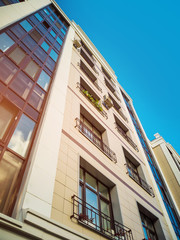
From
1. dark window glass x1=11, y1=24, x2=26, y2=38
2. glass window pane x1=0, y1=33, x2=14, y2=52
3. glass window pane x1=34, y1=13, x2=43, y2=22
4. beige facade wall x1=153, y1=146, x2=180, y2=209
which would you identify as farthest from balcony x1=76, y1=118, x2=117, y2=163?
beige facade wall x1=153, y1=146, x2=180, y2=209

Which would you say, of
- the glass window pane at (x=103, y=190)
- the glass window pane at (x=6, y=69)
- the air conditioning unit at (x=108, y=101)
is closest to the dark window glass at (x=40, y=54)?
the glass window pane at (x=6, y=69)

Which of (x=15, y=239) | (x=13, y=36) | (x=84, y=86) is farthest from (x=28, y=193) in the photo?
(x=84, y=86)

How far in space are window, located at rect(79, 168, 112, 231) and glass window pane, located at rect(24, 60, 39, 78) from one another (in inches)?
185

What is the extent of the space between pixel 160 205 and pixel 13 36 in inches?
502

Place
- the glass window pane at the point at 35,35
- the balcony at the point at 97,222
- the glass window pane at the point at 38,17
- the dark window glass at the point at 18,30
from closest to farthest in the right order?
1. the balcony at the point at 97,222
2. the dark window glass at the point at 18,30
3. the glass window pane at the point at 35,35
4. the glass window pane at the point at 38,17

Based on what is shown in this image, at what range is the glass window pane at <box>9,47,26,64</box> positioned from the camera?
24.8 ft

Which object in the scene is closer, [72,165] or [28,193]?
[28,193]

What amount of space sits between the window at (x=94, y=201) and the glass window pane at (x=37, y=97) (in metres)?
3.23

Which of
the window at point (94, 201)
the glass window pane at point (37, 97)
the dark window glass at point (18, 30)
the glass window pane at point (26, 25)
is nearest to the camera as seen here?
the window at point (94, 201)

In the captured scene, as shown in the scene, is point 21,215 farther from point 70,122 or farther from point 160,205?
point 160,205

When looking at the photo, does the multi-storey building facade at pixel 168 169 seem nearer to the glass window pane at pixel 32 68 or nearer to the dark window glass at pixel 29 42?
the glass window pane at pixel 32 68

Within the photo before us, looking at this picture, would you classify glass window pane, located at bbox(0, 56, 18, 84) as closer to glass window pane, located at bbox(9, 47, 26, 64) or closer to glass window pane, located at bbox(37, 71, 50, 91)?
glass window pane, located at bbox(9, 47, 26, 64)

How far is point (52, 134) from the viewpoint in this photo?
6.51 metres

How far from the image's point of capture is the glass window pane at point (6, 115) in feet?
17.5
